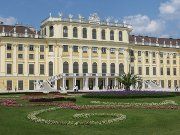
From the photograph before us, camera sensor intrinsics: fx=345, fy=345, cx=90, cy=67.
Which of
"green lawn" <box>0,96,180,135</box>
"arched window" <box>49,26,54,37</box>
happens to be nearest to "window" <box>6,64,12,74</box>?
"arched window" <box>49,26,54,37</box>

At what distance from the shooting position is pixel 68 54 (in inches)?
2837

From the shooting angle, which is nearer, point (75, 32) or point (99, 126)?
point (99, 126)

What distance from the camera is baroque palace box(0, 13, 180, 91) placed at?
68.1 metres

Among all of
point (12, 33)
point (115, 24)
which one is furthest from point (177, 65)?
point (12, 33)

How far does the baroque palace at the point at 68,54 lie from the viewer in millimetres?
68062

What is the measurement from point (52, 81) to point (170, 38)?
1642 inches

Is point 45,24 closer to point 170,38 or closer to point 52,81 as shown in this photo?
point 52,81

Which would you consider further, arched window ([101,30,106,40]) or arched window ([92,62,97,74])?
arched window ([101,30,106,40])

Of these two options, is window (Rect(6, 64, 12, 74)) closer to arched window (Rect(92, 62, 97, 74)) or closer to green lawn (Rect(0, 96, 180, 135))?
arched window (Rect(92, 62, 97, 74))

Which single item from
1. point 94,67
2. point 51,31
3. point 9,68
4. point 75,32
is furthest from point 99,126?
point 94,67

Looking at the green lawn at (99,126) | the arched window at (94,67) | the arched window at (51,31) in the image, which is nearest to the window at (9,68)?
the arched window at (51,31)

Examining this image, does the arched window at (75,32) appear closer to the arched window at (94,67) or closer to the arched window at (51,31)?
the arched window at (51,31)

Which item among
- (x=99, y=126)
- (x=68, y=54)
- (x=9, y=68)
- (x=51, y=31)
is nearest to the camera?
(x=99, y=126)

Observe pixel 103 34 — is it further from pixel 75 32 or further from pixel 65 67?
pixel 65 67
